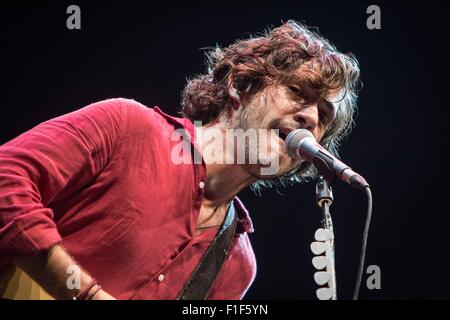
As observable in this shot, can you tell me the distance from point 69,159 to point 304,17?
1.87 m

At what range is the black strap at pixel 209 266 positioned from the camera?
212 centimetres

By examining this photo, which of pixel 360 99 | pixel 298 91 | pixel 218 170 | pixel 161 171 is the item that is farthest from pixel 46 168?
pixel 360 99

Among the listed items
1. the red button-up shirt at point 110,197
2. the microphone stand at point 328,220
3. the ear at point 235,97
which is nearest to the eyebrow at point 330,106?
the ear at point 235,97

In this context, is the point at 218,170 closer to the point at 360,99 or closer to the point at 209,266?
the point at 209,266

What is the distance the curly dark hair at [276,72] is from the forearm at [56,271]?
1.12m

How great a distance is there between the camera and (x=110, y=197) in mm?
1887

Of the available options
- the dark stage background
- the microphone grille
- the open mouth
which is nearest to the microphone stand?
the microphone grille

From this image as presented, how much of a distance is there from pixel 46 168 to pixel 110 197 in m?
0.28

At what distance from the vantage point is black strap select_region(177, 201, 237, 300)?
2123mm

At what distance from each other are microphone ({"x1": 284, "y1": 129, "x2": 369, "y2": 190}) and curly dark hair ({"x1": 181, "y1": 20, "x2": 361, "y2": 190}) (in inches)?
17.3

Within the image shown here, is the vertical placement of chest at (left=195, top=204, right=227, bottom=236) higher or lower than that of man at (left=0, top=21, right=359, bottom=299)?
lower

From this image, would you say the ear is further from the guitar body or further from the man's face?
the guitar body

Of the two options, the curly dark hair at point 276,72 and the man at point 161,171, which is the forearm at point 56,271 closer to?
the man at point 161,171
